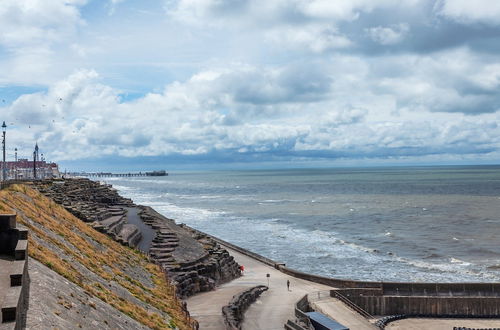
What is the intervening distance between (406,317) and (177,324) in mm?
22655

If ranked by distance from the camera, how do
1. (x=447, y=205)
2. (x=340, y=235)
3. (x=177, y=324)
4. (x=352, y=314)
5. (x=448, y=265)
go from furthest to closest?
(x=447, y=205)
(x=340, y=235)
(x=448, y=265)
(x=352, y=314)
(x=177, y=324)

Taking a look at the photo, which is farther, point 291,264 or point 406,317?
point 291,264

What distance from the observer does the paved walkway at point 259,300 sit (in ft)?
115

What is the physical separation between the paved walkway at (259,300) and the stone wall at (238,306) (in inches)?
15.3

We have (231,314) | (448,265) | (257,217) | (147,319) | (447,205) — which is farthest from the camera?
(447,205)

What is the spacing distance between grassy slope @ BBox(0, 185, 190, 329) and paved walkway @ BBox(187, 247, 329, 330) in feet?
Answer: 9.64

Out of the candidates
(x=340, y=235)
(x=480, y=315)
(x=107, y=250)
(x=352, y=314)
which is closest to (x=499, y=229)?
(x=340, y=235)

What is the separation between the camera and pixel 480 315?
133ft

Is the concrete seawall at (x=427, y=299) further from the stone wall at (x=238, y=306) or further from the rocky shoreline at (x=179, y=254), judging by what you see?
the rocky shoreline at (x=179, y=254)

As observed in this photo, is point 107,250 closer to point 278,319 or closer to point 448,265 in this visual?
point 278,319

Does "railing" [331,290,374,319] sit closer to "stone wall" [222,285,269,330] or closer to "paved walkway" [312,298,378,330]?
"paved walkway" [312,298,378,330]

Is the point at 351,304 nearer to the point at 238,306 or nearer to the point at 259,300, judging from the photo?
the point at 259,300

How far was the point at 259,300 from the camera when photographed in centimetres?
4128

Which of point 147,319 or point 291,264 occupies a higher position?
point 147,319
